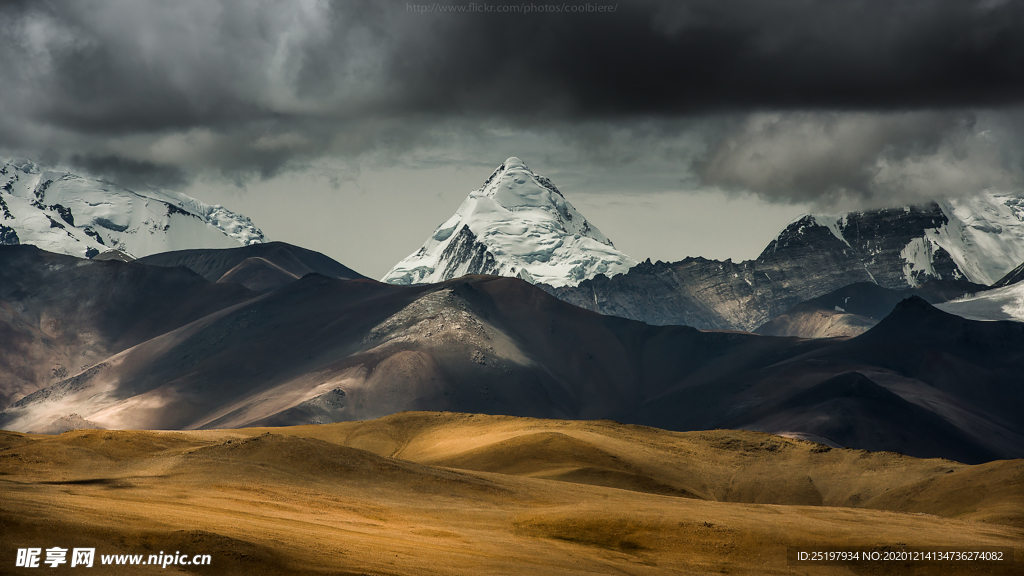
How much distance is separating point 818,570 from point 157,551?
45223 mm

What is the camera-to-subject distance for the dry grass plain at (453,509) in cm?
5278

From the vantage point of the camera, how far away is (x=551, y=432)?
152 m

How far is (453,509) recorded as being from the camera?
84812 mm

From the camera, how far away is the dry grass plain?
52.8 meters

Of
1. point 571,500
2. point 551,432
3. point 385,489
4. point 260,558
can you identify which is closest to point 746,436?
point 551,432
